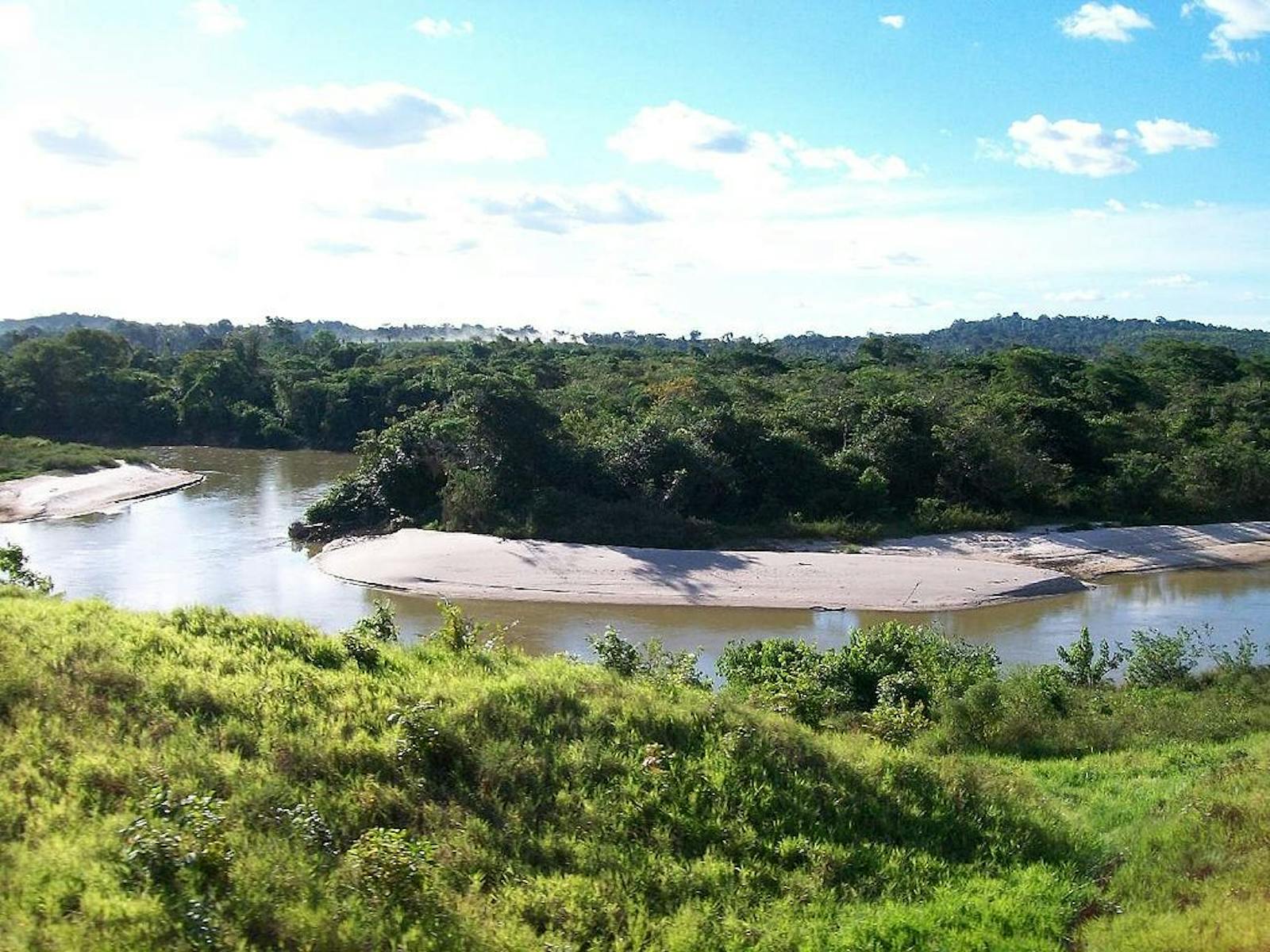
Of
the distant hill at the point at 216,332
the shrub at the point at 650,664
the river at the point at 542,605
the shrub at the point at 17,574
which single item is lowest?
the river at the point at 542,605

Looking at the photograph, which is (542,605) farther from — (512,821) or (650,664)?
(512,821)

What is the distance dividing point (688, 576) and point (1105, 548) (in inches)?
545

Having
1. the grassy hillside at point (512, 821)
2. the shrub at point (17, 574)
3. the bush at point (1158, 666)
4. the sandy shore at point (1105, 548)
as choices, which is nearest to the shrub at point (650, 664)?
the grassy hillside at point (512, 821)

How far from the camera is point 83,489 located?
137 feet

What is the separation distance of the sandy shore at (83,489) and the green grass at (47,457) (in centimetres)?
71

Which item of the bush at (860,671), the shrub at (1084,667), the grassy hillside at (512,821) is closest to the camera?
the grassy hillside at (512,821)

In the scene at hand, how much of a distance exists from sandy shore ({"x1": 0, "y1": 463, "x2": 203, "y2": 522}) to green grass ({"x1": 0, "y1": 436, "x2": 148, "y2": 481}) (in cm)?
71

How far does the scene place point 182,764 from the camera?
729 cm

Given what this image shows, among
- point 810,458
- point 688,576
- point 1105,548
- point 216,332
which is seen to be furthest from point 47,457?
point 216,332

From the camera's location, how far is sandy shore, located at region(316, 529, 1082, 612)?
25.8 m

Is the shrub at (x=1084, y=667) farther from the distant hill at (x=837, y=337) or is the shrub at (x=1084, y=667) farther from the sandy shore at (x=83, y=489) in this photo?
the distant hill at (x=837, y=337)

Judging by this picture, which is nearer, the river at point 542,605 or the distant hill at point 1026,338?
the river at point 542,605

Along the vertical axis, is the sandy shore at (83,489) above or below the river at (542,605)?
above

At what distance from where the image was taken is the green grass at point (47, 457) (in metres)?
44.2
